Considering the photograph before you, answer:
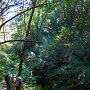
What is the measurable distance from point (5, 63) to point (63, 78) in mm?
7182

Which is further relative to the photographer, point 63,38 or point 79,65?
point 63,38

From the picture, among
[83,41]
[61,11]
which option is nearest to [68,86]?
[83,41]

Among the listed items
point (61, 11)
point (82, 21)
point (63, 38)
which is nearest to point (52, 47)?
point (63, 38)

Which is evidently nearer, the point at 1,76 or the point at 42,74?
the point at 1,76

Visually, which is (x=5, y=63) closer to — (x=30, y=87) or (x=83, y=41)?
(x=30, y=87)

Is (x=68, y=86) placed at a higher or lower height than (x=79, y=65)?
lower

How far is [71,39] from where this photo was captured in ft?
74.5

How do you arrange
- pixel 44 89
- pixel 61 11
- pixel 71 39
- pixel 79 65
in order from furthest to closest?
pixel 61 11, pixel 44 89, pixel 71 39, pixel 79 65

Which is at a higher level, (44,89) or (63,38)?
(63,38)

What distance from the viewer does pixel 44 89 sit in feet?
80.3

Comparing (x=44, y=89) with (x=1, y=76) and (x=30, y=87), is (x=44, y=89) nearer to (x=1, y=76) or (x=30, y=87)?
(x=30, y=87)

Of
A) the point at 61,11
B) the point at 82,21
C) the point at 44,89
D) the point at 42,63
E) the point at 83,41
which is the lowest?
the point at 44,89

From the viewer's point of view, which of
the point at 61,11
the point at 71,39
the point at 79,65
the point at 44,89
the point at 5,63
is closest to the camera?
the point at 79,65

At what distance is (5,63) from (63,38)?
7.23 meters
